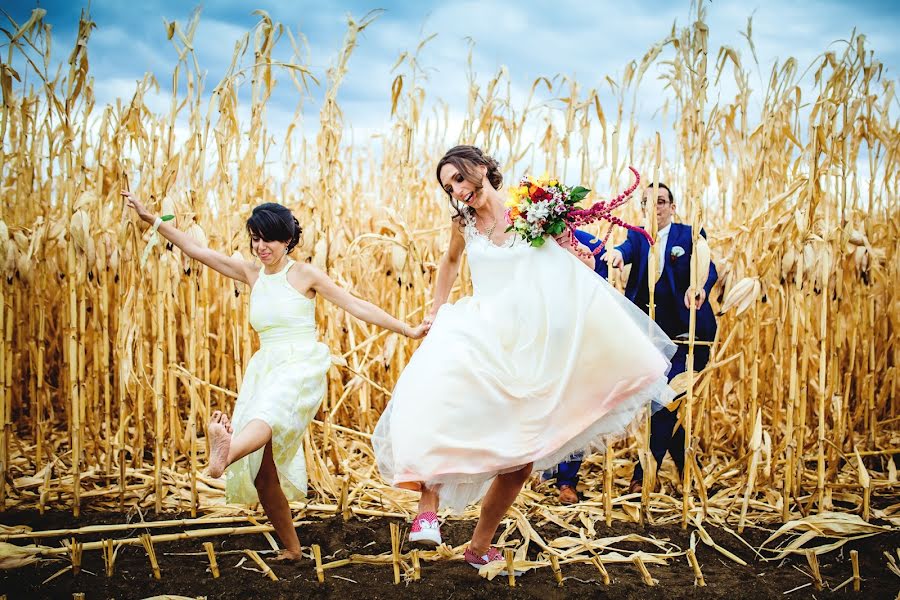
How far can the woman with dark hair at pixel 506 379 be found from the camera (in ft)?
7.49

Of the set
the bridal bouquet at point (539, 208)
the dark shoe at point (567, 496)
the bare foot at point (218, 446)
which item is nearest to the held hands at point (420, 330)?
the bridal bouquet at point (539, 208)

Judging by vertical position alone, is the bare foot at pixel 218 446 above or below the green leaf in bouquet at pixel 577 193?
below

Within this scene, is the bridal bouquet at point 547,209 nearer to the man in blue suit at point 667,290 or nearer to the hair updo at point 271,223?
the hair updo at point 271,223

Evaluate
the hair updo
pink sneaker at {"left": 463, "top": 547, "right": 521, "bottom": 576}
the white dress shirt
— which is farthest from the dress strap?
the white dress shirt

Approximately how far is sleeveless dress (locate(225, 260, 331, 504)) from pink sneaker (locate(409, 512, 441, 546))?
0.60 m

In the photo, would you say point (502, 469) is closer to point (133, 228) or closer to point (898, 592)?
point (898, 592)

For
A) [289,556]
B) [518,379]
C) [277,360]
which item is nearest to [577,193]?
[518,379]

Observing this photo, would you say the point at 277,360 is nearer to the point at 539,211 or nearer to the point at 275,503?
the point at 275,503

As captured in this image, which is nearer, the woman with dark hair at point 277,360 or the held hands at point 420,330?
the woman with dark hair at point 277,360

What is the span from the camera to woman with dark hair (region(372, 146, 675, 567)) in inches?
89.9

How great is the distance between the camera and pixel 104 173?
10.8 feet

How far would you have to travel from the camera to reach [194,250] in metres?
2.81

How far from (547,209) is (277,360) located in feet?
3.76

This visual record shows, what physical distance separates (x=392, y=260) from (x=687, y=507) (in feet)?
5.90
